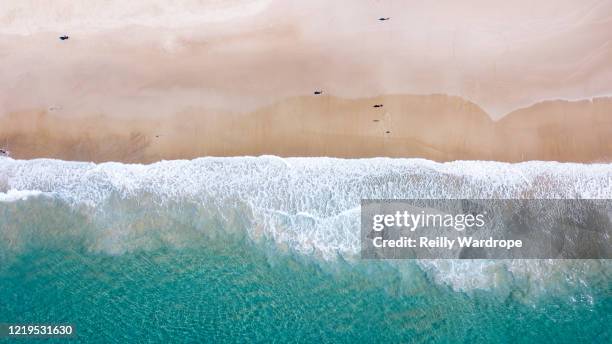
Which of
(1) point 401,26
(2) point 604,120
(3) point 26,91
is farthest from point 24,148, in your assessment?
(2) point 604,120

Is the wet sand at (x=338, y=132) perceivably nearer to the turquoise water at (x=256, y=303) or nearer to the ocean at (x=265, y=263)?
the ocean at (x=265, y=263)

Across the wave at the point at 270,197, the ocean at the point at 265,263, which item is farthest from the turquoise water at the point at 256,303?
the wave at the point at 270,197

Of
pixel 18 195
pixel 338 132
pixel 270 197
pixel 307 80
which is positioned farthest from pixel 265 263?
pixel 18 195

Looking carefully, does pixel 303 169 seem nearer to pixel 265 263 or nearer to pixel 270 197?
pixel 270 197

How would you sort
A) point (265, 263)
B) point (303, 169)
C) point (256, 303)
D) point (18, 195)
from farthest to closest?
point (18, 195) → point (303, 169) → point (265, 263) → point (256, 303)

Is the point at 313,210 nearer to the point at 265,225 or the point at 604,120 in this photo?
the point at 265,225

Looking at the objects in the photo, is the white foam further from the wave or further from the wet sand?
the wet sand
